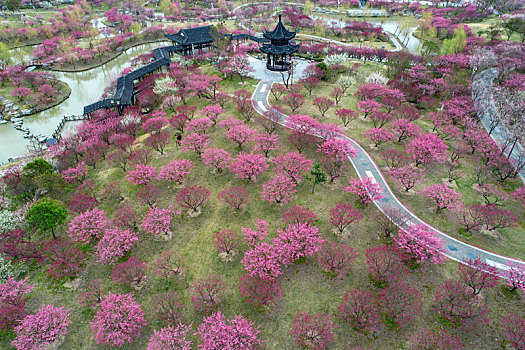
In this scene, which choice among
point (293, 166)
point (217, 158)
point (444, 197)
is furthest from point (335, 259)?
point (217, 158)


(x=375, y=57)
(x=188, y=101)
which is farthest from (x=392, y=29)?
(x=188, y=101)

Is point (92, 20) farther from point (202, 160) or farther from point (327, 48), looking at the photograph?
point (202, 160)

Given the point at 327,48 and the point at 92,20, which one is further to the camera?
the point at 92,20

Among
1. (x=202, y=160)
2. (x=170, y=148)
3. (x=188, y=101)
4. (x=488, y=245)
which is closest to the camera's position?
(x=488, y=245)

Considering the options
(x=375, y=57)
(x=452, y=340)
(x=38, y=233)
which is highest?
(x=375, y=57)

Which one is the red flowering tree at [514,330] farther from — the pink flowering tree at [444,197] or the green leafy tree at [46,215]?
the green leafy tree at [46,215]

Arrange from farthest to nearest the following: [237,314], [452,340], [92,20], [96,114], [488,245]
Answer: [92,20] → [96,114] → [488,245] → [237,314] → [452,340]

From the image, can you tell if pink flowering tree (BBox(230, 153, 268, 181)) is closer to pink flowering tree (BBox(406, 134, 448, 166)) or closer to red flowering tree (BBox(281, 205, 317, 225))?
red flowering tree (BBox(281, 205, 317, 225))

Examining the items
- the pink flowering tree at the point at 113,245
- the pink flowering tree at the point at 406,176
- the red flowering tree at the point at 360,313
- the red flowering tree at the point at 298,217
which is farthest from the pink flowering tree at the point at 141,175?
the pink flowering tree at the point at 406,176
